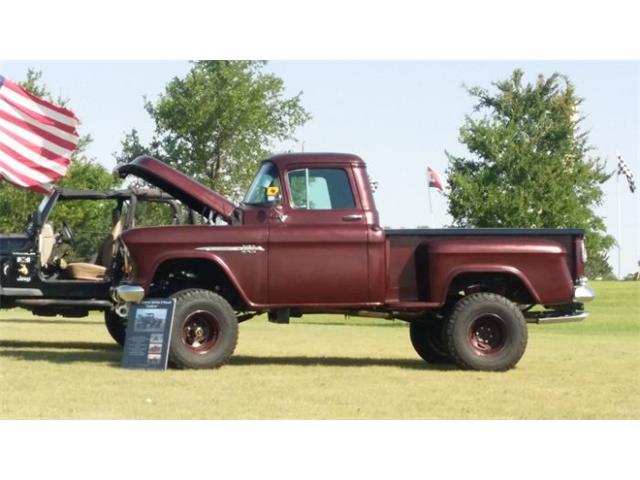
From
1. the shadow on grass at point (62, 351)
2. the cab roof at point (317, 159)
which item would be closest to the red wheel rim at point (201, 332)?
the shadow on grass at point (62, 351)

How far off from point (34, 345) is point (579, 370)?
25.3 ft

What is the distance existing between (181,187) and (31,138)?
33.2 ft

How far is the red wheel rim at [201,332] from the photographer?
13.4 metres

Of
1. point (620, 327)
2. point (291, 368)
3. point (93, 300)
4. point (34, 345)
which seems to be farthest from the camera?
point (620, 327)

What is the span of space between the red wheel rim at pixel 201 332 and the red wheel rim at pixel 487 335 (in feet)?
9.17

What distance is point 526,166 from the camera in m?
40.5

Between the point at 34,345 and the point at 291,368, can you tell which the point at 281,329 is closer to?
the point at 34,345

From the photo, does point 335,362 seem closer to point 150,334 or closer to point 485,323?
point 485,323

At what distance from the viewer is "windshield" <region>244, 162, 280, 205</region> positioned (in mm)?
13820

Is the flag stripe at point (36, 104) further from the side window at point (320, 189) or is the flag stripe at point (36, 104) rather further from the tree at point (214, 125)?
the tree at point (214, 125)

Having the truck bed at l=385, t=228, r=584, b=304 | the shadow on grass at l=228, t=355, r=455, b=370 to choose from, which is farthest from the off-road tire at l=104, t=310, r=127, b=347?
the truck bed at l=385, t=228, r=584, b=304

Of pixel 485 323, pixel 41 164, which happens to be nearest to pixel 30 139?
pixel 41 164

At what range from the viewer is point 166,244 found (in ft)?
43.9

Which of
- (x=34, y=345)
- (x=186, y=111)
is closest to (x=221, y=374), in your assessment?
(x=34, y=345)
